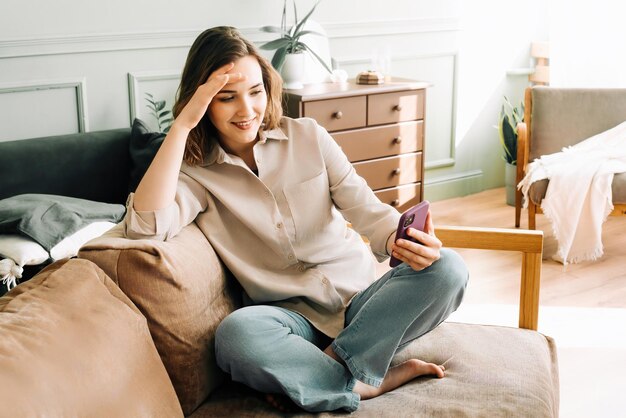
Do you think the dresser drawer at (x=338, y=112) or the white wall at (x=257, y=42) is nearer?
the white wall at (x=257, y=42)

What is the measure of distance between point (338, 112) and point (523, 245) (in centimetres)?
176

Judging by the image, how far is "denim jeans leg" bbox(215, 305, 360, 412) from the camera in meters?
1.65

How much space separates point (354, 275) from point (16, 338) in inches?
38.0

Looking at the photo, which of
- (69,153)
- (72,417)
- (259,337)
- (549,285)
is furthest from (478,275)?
(72,417)

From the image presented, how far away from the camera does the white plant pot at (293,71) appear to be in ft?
11.9

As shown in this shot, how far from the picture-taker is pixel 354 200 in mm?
1998

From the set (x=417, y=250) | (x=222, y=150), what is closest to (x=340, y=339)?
(x=417, y=250)

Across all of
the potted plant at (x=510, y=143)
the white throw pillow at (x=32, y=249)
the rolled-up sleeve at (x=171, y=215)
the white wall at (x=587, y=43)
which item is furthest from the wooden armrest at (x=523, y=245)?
the white wall at (x=587, y=43)

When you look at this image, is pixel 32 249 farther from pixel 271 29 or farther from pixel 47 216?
pixel 271 29

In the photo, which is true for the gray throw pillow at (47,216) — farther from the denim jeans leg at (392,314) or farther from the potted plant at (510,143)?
the potted plant at (510,143)

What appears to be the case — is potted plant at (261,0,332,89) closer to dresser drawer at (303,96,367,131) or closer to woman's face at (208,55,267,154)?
dresser drawer at (303,96,367,131)

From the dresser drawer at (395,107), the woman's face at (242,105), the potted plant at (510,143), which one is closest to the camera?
the woman's face at (242,105)

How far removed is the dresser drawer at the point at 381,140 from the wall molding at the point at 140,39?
0.60 m

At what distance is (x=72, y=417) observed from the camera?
4.00ft
